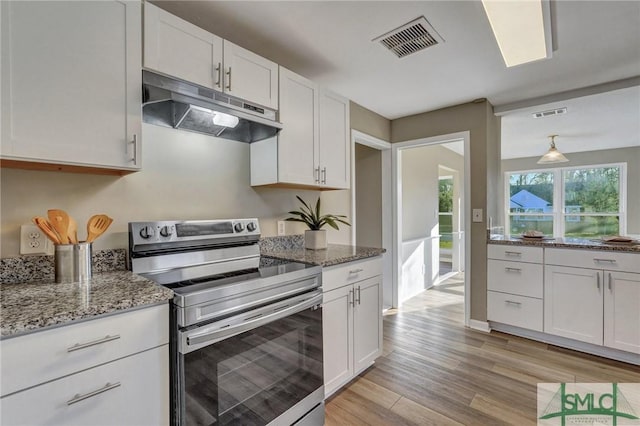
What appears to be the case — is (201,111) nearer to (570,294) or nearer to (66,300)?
(66,300)

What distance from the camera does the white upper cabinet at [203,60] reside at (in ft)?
4.65

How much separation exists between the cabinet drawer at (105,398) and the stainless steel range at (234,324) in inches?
2.9

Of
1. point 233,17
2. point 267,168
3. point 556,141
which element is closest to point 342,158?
point 267,168

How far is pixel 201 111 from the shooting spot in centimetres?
A: 165

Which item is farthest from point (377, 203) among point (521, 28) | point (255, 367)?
point (255, 367)

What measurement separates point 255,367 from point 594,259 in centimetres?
287

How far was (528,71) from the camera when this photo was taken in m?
2.43

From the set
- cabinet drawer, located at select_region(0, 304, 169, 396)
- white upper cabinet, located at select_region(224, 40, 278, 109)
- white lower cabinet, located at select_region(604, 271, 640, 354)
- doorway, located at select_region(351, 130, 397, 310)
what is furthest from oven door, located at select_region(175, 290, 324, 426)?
white lower cabinet, located at select_region(604, 271, 640, 354)

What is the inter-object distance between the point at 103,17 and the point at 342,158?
1.72 m

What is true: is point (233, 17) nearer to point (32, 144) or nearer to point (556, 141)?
point (32, 144)

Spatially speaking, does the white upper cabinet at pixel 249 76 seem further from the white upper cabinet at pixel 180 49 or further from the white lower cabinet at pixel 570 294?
the white lower cabinet at pixel 570 294

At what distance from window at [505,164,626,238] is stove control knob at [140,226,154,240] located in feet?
24.1

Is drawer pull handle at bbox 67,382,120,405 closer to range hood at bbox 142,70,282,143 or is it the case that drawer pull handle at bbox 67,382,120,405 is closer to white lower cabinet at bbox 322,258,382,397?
white lower cabinet at bbox 322,258,382,397

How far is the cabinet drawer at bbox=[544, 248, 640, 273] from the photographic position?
235cm
